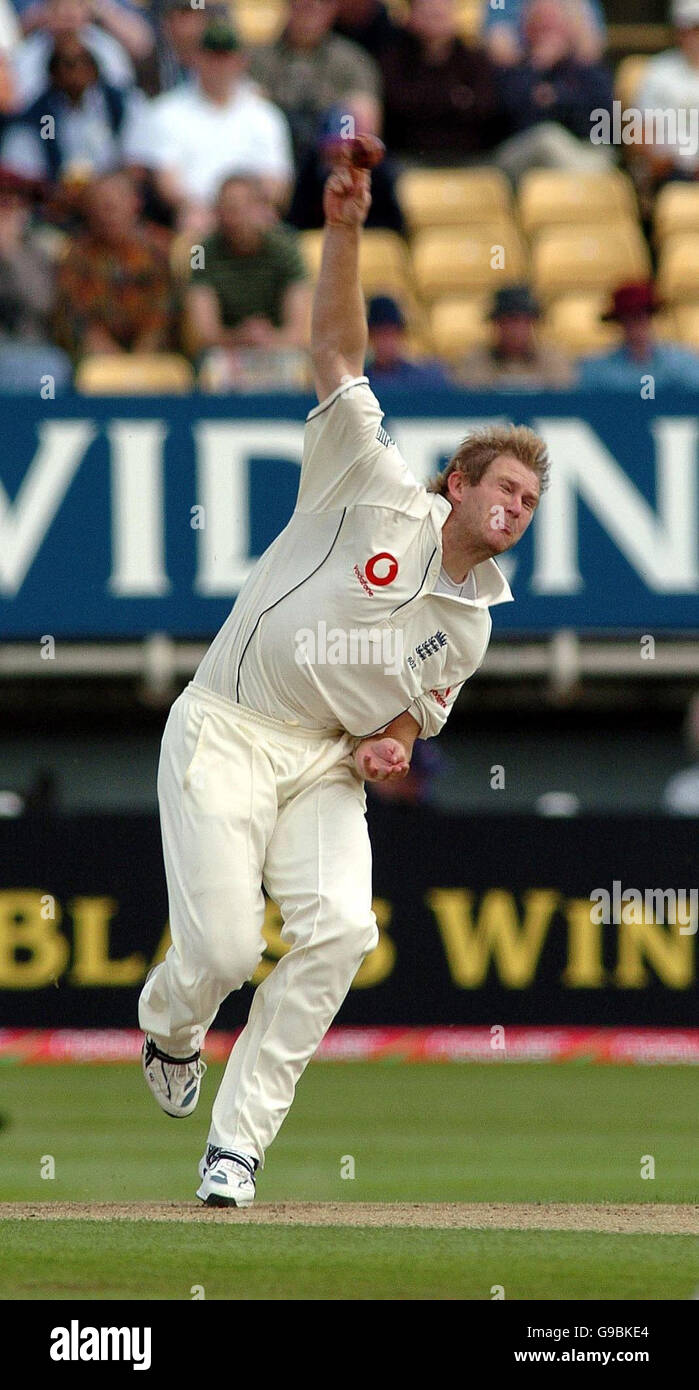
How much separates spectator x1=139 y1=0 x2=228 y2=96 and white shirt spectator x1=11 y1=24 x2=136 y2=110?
0.28m

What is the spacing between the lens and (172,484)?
11.8 metres

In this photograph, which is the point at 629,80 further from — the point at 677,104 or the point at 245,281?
the point at 245,281

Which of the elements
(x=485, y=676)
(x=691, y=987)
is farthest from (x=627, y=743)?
(x=691, y=987)

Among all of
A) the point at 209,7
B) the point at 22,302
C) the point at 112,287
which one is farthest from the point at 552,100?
the point at 22,302

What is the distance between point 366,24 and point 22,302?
3746 millimetres

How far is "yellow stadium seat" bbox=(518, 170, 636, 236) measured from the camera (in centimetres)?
1498

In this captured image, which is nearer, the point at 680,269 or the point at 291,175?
the point at 680,269

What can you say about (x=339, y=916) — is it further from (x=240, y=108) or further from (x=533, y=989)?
(x=240, y=108)

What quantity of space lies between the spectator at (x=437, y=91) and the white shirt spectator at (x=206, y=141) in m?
1.03

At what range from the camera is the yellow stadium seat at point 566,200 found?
14984mm

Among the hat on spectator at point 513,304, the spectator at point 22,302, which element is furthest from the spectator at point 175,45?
the hat on spectator at point 513,304

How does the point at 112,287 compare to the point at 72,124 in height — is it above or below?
below

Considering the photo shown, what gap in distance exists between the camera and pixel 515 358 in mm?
12352
